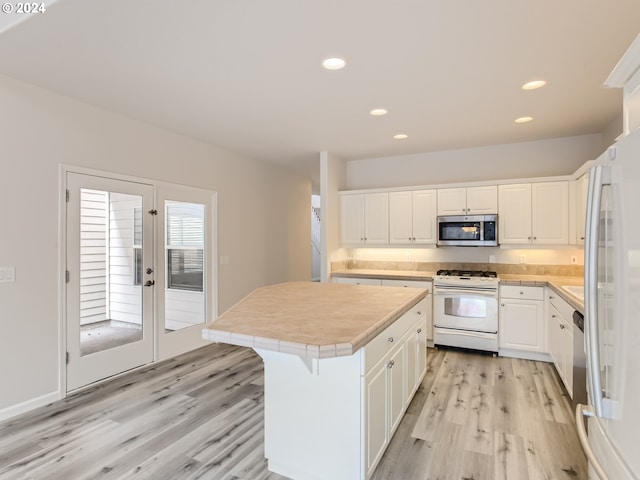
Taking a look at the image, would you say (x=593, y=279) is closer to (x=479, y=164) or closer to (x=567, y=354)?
(x=567, y=354)

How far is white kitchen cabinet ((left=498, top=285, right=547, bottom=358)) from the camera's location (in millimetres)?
3945

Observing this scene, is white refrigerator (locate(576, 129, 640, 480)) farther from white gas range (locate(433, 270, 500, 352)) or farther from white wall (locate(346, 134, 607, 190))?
white wall (locate(346, 134, 607, 190))

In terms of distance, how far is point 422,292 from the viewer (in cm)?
304

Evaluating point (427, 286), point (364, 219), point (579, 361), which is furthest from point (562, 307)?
point (364, 219)

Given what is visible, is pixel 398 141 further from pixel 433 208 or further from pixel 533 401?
pixel 533 401

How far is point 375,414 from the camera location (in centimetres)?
196

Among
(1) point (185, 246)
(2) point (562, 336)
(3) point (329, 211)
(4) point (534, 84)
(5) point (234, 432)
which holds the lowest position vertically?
(5) point (234, 432)

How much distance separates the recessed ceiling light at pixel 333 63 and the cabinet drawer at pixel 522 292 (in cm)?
307

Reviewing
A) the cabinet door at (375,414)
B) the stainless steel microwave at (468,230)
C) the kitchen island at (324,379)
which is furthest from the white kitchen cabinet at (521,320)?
the cabinet door at (375,414)

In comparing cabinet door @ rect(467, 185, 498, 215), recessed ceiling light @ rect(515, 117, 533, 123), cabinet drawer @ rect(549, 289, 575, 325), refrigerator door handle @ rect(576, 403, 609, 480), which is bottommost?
refrigerator door handle @ rect(576, 403, 609, 480)

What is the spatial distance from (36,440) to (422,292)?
3010 millimetres

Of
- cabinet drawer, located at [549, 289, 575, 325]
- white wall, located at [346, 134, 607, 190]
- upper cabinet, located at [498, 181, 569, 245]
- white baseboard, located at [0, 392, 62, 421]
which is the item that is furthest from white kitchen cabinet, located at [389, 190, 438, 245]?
white baseboard, located at [0, 392, 62, 421]

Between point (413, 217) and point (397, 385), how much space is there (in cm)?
291

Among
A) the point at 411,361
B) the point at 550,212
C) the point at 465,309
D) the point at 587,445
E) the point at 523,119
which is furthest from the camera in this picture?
the point at 465,309
